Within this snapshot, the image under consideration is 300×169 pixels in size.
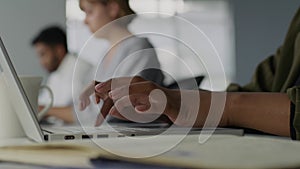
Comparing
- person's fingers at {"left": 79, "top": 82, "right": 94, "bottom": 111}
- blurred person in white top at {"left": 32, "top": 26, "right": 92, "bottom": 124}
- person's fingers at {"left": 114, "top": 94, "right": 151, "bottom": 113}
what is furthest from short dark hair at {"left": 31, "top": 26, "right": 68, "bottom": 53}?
person's fingers at {"left": 114, "top": 94, "right": 151, "bottom": 113}

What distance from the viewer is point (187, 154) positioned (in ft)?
0.93

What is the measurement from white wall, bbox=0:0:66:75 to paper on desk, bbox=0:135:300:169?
8.80 feet

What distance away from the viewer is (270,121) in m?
0.76

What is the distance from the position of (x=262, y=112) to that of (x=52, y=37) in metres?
2.34

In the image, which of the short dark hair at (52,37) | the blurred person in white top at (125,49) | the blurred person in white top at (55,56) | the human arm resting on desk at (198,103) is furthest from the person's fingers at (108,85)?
the short dark hair at (52,37)

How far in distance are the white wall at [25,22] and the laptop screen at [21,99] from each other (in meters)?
2.41

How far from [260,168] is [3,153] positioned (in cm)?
17

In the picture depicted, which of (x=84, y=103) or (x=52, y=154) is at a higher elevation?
(x=52, y=154)

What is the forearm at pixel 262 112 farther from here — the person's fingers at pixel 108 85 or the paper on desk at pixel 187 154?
the paper on desk at pixel 187 154

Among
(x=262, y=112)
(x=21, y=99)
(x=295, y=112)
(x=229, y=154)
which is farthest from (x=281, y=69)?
(x=229, y=154)

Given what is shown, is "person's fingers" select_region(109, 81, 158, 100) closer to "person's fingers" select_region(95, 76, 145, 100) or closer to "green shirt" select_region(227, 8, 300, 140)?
"person's fingers" select_region(95, 76, 145, 100)

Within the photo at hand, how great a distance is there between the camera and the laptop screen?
1.75ft

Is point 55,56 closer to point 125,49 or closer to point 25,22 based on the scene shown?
point 25,22

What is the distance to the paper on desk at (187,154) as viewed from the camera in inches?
9.9
